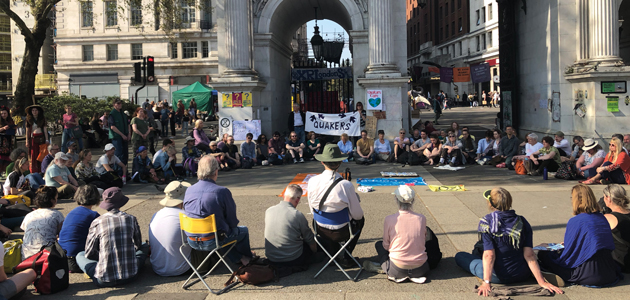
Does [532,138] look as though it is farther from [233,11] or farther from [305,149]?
[233,11]

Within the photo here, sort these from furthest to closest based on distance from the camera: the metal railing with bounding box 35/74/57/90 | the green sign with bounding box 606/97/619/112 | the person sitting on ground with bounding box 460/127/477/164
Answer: the metal railing with bounding box 35/74/57/90, the person sitting on ground with bounding box 460/127/477/164, the green sign with bounding box 606/97/619/112

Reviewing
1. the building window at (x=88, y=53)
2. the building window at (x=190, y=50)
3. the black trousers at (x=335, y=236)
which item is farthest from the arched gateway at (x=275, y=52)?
the building window at (x=88, y=53)

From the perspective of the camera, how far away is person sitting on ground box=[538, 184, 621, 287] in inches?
217

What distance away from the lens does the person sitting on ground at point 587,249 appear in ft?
18.0

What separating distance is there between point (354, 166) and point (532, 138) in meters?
4.98

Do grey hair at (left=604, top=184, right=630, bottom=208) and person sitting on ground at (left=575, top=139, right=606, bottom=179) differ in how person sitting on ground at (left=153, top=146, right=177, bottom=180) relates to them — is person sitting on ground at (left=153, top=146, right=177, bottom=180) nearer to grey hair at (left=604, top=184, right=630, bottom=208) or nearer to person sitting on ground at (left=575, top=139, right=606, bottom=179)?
person sitting on ground at (left=575, top=139, right=606, bottom=179)

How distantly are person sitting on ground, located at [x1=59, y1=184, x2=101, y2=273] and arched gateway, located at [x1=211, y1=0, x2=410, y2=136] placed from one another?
11.9 m

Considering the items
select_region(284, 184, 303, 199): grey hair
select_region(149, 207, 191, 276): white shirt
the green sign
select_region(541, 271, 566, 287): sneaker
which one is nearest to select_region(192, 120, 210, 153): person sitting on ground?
select_region(149, 207, 191, 276): white shirt

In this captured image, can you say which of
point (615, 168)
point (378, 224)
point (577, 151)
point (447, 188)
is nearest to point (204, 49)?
point (577, 151)

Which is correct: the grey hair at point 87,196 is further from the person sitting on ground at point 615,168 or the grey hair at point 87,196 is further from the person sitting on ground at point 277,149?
the person sitting on ground at point 277,149

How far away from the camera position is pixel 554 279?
563 centimetres

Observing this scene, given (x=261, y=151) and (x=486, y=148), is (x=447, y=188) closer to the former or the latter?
(x=486, y=148)

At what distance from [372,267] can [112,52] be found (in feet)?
165

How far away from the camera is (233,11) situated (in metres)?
18.3
